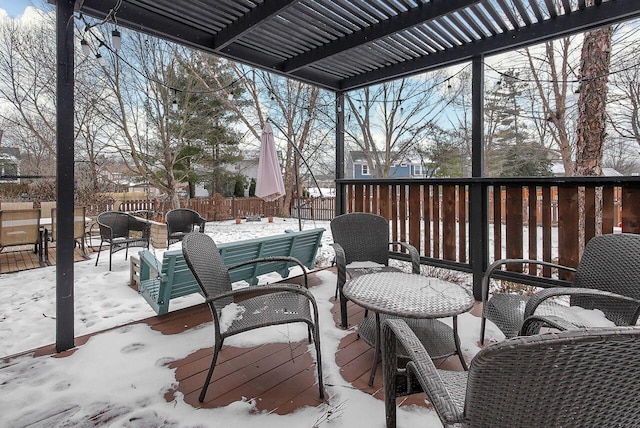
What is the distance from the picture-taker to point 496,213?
11.4 feet

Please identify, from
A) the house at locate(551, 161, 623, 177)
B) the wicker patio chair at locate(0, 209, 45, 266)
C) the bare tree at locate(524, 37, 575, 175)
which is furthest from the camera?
the house at locate(551, 161, 623, 177)

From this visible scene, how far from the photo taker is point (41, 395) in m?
1.89

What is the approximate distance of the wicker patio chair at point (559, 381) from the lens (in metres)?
0.77

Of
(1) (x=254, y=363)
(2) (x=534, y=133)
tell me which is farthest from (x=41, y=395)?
(2) (x=534, y=133)

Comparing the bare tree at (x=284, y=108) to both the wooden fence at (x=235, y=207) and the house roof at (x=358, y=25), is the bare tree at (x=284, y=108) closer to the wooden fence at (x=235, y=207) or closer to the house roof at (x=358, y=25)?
the wooden fence at (x=235, y=207)

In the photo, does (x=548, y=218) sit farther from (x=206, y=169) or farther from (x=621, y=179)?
(x=206, y=169)

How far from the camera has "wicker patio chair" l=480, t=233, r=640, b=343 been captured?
182 centimetres

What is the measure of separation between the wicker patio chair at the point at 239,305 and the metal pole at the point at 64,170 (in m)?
1.08

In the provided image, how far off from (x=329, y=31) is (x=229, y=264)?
261 cm

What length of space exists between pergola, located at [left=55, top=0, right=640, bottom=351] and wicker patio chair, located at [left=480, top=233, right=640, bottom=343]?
130 cm

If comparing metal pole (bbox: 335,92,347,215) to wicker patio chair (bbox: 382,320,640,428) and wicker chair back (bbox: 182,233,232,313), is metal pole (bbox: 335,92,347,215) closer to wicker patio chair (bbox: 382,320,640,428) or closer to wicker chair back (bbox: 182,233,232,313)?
wicker chair back (bbox: 182,233,232,313)

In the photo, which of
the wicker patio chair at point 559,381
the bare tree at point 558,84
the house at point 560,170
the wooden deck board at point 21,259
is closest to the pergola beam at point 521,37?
the wicker patio chair at point 559,381

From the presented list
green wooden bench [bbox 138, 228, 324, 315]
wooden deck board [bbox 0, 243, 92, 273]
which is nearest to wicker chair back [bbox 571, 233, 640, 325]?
green wooden bench [bbox 138, 228, 324, 315]

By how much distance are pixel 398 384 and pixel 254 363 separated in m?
1.08
